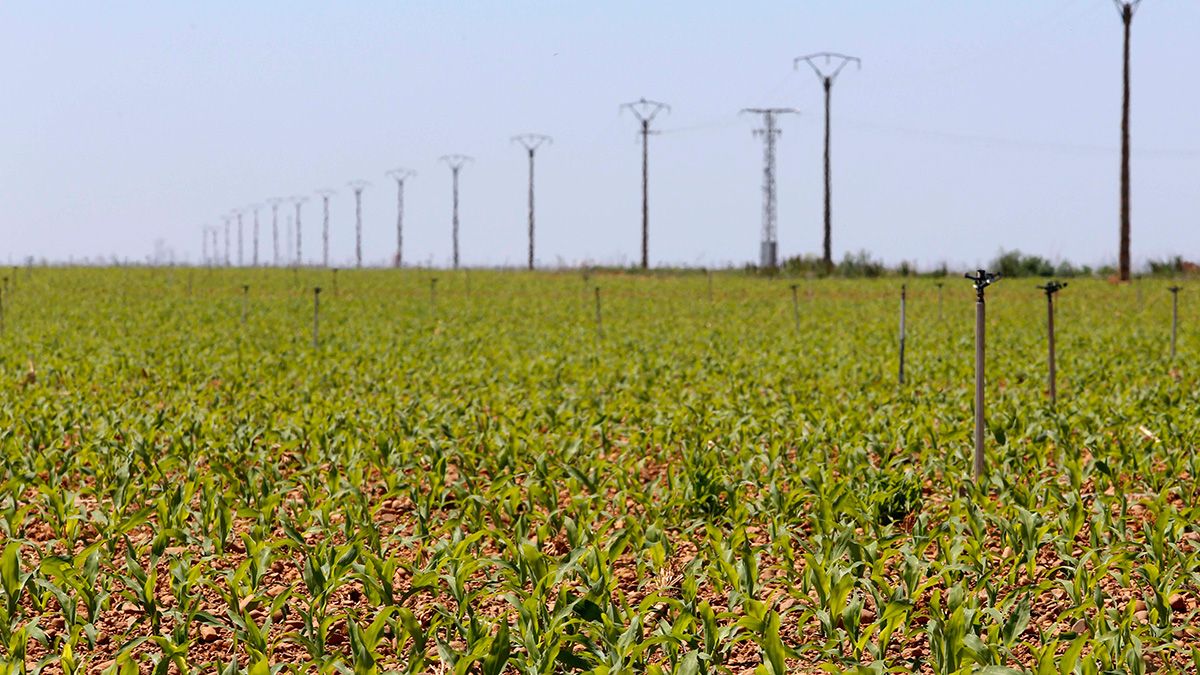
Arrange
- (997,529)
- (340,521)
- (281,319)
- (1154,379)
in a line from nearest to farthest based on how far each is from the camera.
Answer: (997,529) → (340,521) → (1154,379) → (281,319)

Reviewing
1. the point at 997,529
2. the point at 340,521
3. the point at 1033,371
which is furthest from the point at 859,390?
the point at 340,521

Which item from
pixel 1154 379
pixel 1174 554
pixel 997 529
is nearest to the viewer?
pixel 1174 554

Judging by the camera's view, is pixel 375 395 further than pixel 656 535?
Yes

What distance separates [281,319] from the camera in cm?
2748

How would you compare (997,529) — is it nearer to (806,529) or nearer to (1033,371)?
(806,529)

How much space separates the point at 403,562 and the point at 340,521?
139 centimetres

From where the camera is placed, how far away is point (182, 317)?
1115 inches

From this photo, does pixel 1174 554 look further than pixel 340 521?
No

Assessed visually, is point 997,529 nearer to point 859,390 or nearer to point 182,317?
point 859,390

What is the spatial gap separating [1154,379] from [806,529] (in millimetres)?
9292

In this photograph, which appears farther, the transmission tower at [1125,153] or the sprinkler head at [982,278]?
the transmission tower at [1125,153]

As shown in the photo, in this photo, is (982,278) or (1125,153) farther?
(1125,153)

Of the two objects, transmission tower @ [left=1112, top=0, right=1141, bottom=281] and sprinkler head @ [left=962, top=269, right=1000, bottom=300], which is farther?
transmission tower @ [left=1112, top=0, right=1141, bottom=281]

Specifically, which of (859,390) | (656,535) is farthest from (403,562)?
(859,390)
